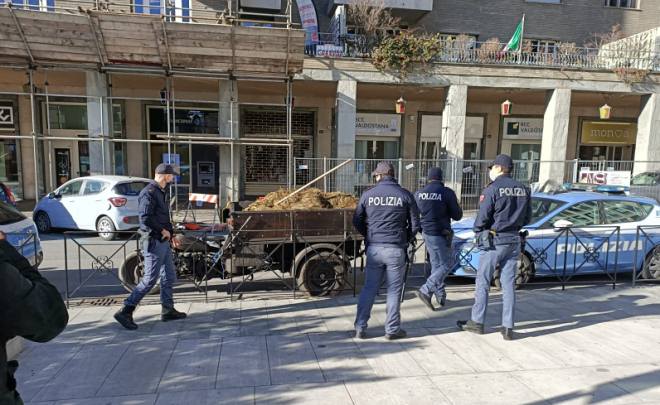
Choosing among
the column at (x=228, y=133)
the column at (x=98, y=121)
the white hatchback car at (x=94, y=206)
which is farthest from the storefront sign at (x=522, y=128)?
the column at (x=98, y=121)

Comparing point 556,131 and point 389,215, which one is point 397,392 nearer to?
point 389,215

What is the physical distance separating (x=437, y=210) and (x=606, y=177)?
1082cm

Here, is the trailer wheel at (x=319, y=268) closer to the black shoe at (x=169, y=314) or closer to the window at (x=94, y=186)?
the black shoe at (x=169, y=314)

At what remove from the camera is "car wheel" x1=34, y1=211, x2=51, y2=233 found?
1080 cm

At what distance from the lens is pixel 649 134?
1595 cm

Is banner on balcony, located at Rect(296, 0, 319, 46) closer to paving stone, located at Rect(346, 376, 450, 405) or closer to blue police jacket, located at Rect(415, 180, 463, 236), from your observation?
blue police jacket, located at Rect(415, 180, 463, 236)

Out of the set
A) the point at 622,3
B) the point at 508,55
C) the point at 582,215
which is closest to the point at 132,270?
the point at 582,215

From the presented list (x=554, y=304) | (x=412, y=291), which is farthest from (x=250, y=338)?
(x=554, y=304)

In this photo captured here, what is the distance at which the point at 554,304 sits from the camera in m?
5.79

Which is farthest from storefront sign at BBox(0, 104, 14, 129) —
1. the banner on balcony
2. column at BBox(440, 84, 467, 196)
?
column at BBox(440, 84, 467, 196)

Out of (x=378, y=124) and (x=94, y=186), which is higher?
(x=378, y=124)

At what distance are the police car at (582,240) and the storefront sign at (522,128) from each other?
13.3m

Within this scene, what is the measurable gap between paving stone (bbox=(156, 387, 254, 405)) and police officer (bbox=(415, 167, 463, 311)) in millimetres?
2930

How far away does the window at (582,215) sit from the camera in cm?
679
